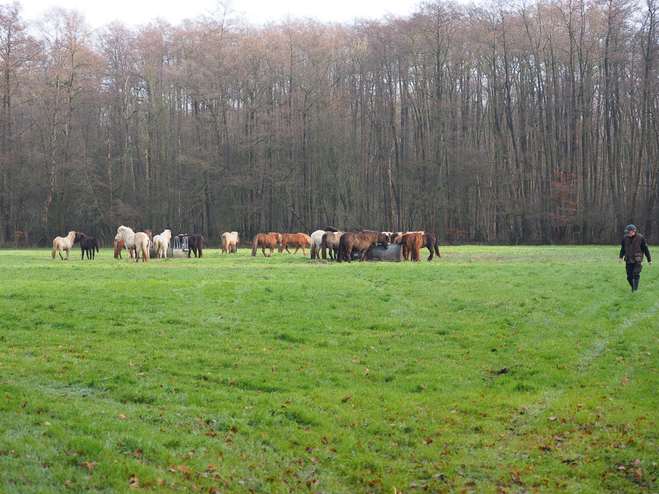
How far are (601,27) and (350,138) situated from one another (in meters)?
21.8

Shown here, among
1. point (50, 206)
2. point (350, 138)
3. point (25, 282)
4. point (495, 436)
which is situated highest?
point (350, 138)

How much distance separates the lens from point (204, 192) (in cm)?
5084

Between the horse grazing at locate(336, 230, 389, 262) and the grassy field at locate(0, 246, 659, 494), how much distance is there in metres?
10.5

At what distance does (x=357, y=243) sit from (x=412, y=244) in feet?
9.13

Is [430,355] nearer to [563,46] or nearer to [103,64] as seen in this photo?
[563,46]

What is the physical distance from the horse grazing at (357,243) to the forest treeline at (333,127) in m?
22.1

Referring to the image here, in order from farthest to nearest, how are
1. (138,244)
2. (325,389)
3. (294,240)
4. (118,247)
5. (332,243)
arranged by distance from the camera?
(294,240)
(118,247)
(138,244)
(332,243)
(325,389)

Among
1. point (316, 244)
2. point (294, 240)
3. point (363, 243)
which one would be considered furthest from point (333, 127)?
point (363, 243)

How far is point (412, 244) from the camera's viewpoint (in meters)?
26.8

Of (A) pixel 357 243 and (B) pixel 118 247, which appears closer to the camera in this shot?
(A) pixel 357 243

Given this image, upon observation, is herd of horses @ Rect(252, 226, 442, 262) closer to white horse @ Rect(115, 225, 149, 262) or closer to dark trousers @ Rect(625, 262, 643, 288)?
white horse @ Rect(115, 225, 149, 262)

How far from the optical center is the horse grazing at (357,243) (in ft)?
84.1

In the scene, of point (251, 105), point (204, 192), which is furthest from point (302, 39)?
point (204, 192)

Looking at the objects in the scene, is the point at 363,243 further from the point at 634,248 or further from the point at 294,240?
the point at 634,248
